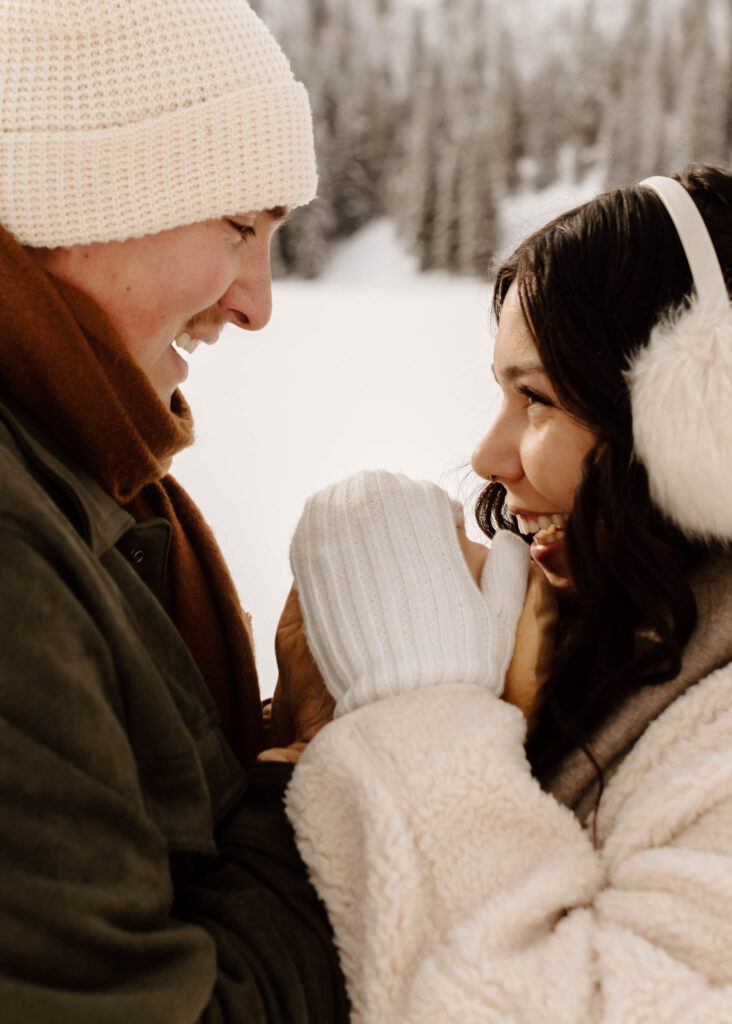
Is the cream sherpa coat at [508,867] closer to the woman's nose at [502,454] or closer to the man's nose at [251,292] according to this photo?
the woman's nose at [502,454]

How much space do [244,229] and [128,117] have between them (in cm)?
17

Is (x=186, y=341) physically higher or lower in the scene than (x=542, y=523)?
higher

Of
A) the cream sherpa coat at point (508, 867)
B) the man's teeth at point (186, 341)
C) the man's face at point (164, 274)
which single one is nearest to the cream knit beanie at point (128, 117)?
the man's face at point (164, 274)

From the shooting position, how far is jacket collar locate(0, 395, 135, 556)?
2.48 feet

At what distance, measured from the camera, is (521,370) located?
1039 mm

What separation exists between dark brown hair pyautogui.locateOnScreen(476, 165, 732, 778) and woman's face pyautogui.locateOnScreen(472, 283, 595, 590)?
0.08ft

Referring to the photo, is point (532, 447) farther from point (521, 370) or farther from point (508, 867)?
point (508, 867)

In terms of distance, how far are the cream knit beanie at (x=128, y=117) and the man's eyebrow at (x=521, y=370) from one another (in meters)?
0.36

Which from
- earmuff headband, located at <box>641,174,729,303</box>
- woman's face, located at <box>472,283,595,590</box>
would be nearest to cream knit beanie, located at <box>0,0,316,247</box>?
woman's face, located at <box>472,283,595,590</box>

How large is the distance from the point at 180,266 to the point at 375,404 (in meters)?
1.38

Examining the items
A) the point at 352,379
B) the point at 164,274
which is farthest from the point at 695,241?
the point at 352,379

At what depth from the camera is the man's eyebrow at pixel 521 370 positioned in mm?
1016

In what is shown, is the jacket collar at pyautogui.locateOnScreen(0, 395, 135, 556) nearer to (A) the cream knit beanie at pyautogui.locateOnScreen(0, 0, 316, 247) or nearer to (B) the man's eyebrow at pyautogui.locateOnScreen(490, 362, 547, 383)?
(A) the cream knit beanie at pyautogui.locateOnScreen(0, 0, 316, 247)

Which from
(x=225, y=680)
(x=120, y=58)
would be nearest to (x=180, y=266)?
(x=120, y=58)
